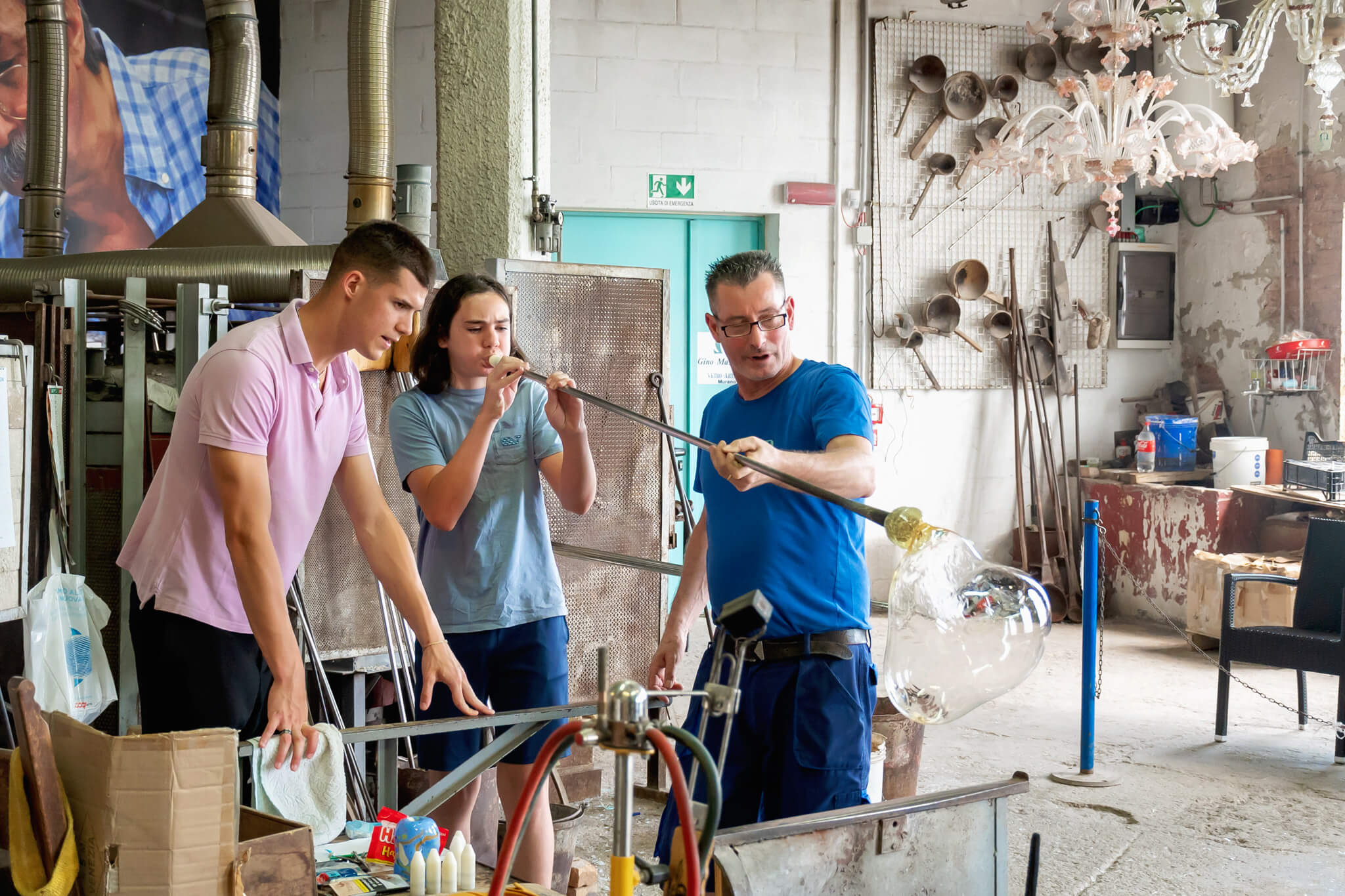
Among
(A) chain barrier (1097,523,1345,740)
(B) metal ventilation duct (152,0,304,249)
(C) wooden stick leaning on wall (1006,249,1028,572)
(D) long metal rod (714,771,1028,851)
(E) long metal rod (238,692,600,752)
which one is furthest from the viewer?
(C) wooden stick leaning on wall (1006,249,1028,572)

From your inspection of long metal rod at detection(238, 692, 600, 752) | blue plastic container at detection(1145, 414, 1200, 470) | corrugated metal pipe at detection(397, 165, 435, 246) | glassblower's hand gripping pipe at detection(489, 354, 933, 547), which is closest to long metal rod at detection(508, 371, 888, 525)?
glassblower's hand gripping pipe at detection(489, 354, 933, 547)

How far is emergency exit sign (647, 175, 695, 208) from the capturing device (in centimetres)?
632

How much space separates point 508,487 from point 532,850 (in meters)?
0.76

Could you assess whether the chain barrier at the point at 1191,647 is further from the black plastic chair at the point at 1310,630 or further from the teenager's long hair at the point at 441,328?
the teenager's long hair at the point at 441,328

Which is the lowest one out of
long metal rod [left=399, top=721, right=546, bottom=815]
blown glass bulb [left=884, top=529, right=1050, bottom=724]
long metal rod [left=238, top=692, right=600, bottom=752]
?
long metal rod [left=399, top=721, right=546, bottom=815]

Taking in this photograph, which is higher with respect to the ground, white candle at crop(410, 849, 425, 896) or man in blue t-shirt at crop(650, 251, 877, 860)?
man in blue t-shirt at crop(650, 251, 877, 860)

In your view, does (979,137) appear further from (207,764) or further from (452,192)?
(207,764)

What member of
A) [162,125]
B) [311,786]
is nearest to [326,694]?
[311,786]

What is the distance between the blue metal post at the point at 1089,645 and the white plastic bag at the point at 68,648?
3.01 meters

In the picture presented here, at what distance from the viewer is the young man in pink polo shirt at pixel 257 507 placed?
74.1 inches

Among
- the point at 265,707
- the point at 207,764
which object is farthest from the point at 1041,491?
the point at 207,764

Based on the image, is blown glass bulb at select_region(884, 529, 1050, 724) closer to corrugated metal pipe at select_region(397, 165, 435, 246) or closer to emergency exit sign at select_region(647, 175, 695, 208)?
corrugated metal pipe at select_region(397, 165, 435, 246)

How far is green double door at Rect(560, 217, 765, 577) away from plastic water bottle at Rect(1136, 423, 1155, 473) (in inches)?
95.5

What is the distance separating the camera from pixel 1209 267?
23.2ft
